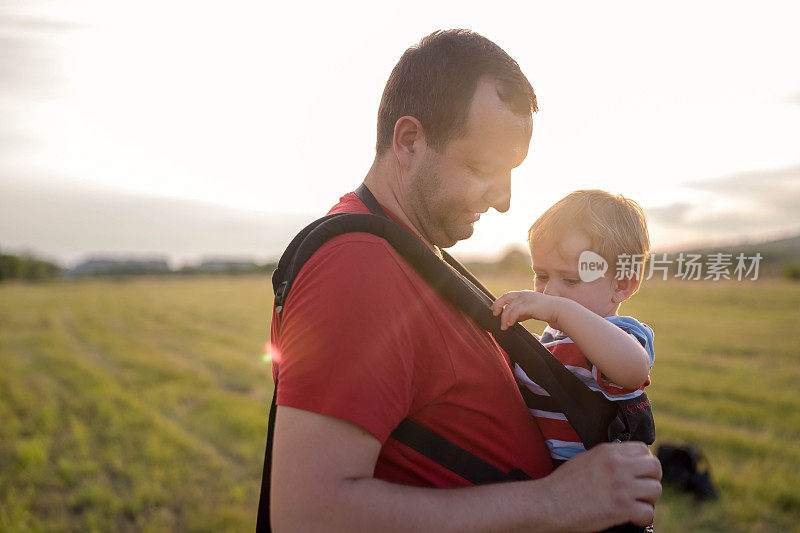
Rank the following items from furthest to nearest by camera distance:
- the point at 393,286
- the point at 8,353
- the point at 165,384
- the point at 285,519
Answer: the point at 8,353 → the point at 165,384 → the point at 393,286 → the point at 285,519

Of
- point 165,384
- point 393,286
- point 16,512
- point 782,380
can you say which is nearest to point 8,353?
point 165,384

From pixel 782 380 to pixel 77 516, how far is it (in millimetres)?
11415

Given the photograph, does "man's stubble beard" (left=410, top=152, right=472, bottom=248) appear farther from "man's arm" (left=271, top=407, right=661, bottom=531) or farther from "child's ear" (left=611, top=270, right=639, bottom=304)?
"man's arm" (left=271, top=407, right=661, bottom=531)

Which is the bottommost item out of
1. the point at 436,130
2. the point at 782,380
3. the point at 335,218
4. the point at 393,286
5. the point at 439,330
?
the point at 782,380

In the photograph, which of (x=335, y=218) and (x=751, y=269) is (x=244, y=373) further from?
(x=335, y=218)

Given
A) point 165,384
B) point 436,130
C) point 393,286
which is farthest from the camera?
point 165,384

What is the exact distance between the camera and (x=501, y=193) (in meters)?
1.97

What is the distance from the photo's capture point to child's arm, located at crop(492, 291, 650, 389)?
1.85 metres

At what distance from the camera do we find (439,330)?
1.56 m

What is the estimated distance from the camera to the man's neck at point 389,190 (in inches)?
77.6

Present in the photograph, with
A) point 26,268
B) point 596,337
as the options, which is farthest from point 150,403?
point 26,268

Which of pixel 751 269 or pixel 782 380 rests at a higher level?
pixel 751 269

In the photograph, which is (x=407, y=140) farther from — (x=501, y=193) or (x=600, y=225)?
(x=600, y=225)

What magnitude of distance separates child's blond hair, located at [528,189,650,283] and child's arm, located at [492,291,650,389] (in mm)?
520
